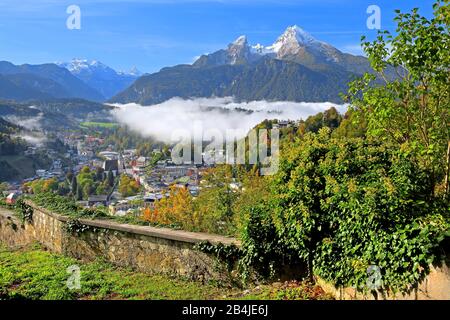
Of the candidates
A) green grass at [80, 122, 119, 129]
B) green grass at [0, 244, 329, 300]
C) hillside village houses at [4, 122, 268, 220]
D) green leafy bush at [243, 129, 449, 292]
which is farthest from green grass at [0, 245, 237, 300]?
green grass at [80, 122, 119, 129]

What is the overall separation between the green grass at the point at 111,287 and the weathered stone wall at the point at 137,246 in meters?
0.21

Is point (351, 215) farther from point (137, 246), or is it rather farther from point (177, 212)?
point (177, 212)

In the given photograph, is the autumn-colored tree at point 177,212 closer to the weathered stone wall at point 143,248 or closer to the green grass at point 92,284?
the weathered stone wall at point 143,248

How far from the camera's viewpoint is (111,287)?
7.21m

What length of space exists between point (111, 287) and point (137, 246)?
1308 millimetres

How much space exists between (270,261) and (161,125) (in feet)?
563

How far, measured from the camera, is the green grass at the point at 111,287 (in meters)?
6.13

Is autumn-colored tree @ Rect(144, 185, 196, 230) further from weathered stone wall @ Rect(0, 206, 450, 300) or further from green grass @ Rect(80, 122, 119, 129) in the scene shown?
green grass @ Rect(80, 122, 119, 129)

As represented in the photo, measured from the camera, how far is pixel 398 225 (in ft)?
16.2

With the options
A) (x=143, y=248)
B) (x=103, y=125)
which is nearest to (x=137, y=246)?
(x=143, y=248)

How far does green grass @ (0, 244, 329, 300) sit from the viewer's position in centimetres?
613

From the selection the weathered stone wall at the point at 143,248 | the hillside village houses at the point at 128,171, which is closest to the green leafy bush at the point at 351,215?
the weathered stone wall at the point at 143,248
